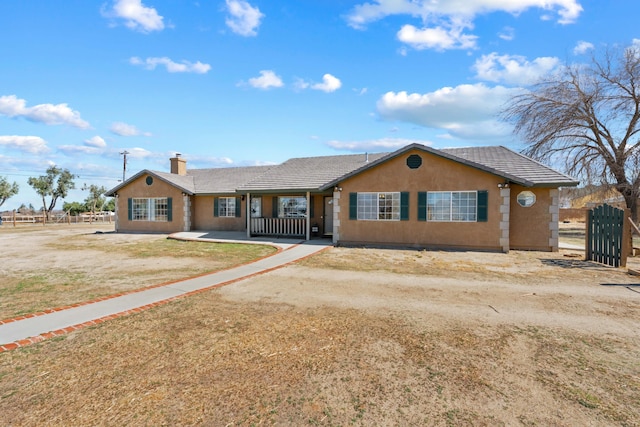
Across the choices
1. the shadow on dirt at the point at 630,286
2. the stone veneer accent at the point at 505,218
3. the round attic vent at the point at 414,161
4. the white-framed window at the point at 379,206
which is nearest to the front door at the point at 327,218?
the white-framed window at the point at 379,206

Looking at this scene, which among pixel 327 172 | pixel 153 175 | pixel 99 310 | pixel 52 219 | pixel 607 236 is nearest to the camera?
pixel 99 310

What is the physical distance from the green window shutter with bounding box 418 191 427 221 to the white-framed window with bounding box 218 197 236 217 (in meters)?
11.5

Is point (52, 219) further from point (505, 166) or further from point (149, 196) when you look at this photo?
point (505, 166)

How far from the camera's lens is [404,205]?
13969 mm

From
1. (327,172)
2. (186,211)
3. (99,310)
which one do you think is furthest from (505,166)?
(186,211)

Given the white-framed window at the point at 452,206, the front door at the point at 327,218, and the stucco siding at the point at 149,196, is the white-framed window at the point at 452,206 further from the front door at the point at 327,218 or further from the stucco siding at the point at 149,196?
the stucco siding at the point at 149,196

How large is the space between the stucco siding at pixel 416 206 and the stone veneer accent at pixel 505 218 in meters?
0.11

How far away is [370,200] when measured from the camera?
1462 centimetres

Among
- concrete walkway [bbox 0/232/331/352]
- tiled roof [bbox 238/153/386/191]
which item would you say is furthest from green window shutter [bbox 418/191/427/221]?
concrete walkway [bbox 0/232/331/352]

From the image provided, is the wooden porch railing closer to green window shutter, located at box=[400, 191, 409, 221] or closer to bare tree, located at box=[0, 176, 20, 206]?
green window shutter, located at box=[400, 191, 409, 221]

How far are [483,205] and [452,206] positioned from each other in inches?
45.9

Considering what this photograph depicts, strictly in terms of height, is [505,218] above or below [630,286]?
above

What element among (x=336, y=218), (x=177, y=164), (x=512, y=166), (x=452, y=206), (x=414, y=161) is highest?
(x=177, y=164)

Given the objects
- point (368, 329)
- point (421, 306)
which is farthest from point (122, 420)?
point (421, 306)
